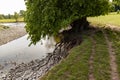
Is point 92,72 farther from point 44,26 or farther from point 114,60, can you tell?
point 44,26

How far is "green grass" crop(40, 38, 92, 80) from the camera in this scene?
2105 cm

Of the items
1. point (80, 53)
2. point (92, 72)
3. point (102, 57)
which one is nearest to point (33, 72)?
point (80, 53)

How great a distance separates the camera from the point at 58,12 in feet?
120

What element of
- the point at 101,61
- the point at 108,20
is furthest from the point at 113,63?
the point at 108,20

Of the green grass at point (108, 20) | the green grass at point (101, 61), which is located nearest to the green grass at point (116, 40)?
the green grass at point (101, 61)

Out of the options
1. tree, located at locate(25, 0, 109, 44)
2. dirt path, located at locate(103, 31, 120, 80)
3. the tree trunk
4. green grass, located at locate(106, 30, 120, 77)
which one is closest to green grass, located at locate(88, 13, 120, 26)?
the tree trunk

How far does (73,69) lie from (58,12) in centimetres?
1522

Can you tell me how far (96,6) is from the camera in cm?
3762

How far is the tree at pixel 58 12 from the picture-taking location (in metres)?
36.5

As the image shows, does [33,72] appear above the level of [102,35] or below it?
below

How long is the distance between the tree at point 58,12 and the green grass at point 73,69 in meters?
9.40

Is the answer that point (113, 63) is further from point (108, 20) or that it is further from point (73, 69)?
point (108, 20)

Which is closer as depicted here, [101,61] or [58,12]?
[101,61]

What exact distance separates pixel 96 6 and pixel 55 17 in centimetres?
543
